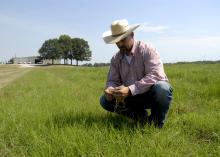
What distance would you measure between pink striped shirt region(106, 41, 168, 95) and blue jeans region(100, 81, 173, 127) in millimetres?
118

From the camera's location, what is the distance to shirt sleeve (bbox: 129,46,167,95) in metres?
4.21

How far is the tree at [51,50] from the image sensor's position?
108 metres

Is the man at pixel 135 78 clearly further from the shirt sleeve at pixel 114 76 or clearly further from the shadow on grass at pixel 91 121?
the shadow on grass at pixel 91 121

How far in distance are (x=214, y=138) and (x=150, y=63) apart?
44.0 inches

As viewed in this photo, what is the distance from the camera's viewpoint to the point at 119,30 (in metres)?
4.20

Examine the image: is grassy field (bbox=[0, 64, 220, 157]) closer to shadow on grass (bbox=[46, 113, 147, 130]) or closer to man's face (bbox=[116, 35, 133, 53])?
shadow on grass (bbox=[46, 113, 147, 130])

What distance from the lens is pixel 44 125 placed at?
4.35m

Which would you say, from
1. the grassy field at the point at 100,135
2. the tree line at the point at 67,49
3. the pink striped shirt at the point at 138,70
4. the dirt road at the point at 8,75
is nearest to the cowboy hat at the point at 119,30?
the pink striped shirt at the point at 138,70

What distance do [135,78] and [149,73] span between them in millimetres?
290

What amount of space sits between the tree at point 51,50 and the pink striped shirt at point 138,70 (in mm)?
104234

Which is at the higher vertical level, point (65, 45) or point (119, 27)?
point (65, 45)

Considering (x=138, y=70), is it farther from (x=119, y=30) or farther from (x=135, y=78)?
(x=119, y=30)

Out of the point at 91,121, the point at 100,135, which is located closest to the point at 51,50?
the point at 91,121

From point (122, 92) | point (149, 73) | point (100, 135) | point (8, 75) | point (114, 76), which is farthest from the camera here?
point (8, 75)
